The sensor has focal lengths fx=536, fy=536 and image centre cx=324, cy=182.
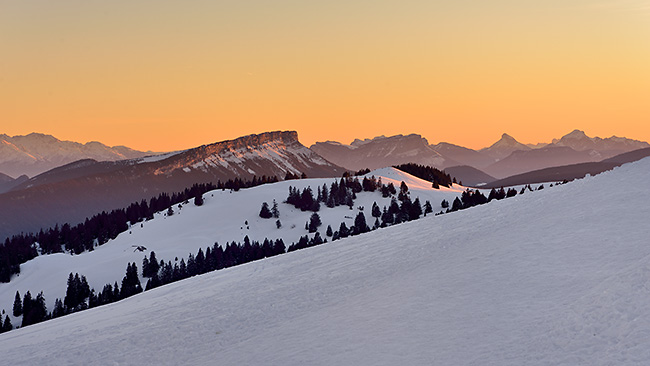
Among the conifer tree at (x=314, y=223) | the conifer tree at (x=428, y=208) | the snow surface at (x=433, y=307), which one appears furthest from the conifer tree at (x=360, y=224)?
the snow surface at (x=433, y=307)

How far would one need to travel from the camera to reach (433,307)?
20672mm

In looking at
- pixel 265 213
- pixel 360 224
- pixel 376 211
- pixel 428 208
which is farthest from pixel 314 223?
pixel 428 208

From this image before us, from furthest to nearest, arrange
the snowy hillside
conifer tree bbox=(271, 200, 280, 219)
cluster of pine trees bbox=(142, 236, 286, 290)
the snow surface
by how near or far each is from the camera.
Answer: conifer tree bbox=(271, 200, 280, 219), the snowy hillside, cluster of pine trees bbox=(142, 236, 286, 290), the snow surface

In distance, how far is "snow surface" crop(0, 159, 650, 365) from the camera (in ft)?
54.6

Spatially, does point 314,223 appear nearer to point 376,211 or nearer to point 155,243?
point 376,211

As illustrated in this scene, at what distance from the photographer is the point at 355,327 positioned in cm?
2064

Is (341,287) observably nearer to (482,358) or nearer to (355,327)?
(355,327)

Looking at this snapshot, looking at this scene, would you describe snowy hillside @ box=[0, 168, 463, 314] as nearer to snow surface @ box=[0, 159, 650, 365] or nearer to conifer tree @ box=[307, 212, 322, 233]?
conifer tree @ box=[307, 212, 322, 233]

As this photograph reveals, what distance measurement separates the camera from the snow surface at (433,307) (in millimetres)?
16641

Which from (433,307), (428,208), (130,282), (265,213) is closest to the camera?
(433,307)

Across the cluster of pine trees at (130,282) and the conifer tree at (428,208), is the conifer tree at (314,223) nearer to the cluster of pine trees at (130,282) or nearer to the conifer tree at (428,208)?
the cluster of pine trees at (130,282)

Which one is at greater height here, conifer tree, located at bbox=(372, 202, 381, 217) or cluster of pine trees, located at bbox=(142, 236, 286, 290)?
conifer tree, located at bbox=(372, 202, 381, 217)

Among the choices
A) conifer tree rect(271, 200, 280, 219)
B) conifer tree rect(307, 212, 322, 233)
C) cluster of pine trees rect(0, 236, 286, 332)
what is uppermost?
conifer tree rect(271, 200, 280, 219)

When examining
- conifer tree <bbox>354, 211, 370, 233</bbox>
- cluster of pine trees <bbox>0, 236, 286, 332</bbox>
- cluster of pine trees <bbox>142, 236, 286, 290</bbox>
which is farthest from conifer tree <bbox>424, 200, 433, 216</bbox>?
cluster of pine trees <bbox>142, 236, 286, 290</bbox>
